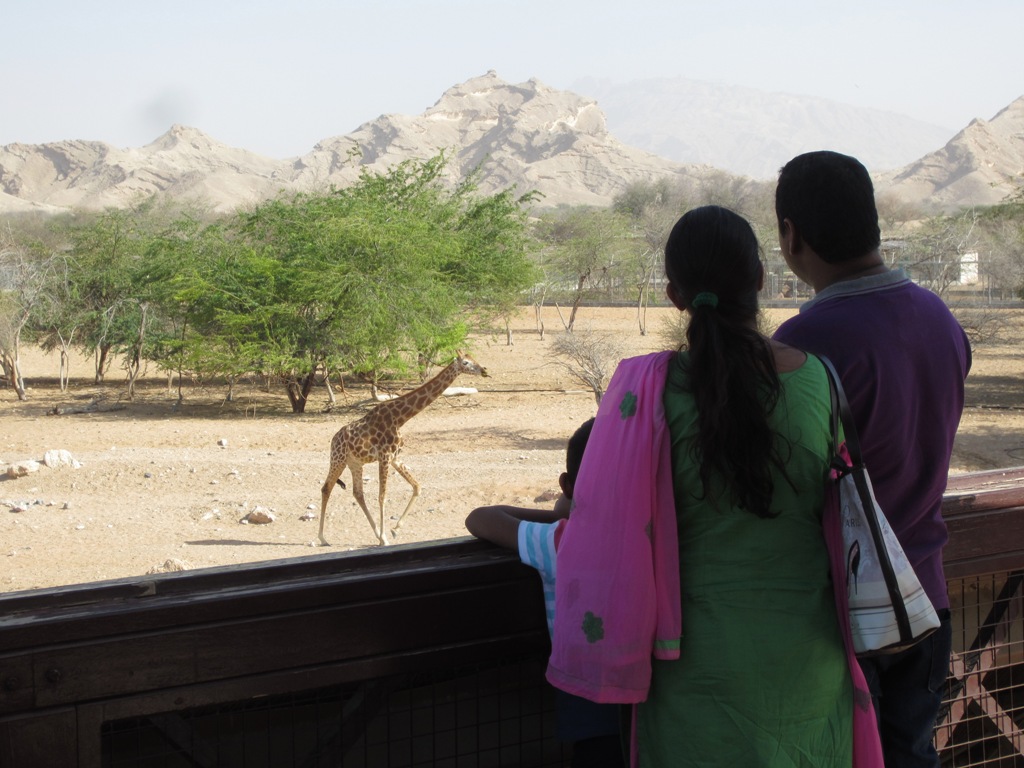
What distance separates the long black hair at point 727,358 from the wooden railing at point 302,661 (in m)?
0.44

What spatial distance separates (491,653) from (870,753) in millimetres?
547

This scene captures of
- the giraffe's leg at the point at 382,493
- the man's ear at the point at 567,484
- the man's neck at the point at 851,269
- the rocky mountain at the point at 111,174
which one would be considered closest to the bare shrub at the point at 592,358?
the giraffe's leg at the point at 382,493

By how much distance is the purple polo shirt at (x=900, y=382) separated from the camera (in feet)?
4.64

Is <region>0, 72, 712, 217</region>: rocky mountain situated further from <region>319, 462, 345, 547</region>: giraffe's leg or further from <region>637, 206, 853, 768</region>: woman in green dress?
<region>637, 206, 853, 768</region>: woman in green dress

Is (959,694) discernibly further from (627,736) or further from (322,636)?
(322,636)

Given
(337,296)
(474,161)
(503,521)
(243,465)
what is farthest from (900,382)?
(474,161)

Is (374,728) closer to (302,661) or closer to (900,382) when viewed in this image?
(302,661)

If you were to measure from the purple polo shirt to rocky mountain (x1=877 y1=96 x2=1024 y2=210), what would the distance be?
9194 centimetres

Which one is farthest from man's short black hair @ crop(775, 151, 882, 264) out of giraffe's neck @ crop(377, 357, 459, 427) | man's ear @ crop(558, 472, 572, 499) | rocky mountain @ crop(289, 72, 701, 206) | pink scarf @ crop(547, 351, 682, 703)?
rocky mountain @ crop(289, 72, 701, 206)

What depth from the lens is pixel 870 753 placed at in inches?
52.9

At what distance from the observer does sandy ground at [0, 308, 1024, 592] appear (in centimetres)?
901

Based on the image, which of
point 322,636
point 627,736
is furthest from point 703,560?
point 322,636

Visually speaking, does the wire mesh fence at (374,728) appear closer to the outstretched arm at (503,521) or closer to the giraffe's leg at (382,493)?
the outstretched arm at (503,521)

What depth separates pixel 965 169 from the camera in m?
93.1
